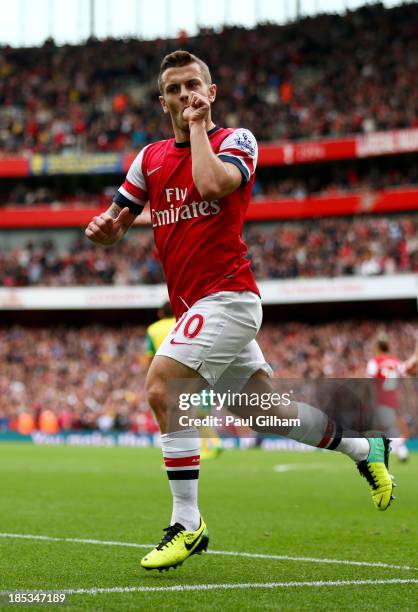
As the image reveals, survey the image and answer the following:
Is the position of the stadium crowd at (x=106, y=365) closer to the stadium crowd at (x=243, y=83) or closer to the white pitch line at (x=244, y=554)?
the stadium crowd at (x=243, y=83)

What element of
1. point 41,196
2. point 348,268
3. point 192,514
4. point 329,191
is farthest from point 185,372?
point 41,196

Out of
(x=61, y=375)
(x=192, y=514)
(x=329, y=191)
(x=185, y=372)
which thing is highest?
(x=329, y=191)

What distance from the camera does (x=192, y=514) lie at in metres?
5.63

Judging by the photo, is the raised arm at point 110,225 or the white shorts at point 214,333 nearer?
the white shorts at point 214,333

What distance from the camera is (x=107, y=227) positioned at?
584cm

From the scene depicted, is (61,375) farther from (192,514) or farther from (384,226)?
(192,514)

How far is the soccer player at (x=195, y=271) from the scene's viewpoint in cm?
542

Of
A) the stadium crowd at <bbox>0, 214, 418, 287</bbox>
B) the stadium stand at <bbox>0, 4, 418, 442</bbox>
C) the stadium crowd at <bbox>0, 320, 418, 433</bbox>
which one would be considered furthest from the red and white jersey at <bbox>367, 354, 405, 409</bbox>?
the stadium crowd at <bbox>0, 214, 418, 287</bbox>

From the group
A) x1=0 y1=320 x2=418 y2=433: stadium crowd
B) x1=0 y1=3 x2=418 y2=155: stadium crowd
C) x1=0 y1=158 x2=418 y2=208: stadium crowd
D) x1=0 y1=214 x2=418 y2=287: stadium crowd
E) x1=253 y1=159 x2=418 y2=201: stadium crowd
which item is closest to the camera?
x1=0 y1=320 x2=418 y2=433: stadium crowd

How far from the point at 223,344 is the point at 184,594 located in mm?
1317

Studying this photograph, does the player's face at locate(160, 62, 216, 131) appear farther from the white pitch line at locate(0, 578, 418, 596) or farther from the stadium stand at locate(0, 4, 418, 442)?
the stadium stand at locate(0, 4, 418, 442)

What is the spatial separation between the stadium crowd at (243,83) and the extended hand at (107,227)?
33.4 metres

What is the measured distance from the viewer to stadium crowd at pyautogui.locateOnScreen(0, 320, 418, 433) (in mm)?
34312

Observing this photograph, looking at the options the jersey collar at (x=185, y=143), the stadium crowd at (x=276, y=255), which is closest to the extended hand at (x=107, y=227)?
the jersey collar at (x=185, y=143)
